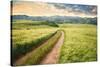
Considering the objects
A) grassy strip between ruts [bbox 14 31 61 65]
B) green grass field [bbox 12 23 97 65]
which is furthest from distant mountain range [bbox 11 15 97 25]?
grassy strip between ruts [bbox 14 31 61 65]

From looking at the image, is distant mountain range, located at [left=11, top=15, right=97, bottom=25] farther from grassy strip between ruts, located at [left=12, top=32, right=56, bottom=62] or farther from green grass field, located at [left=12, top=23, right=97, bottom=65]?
grassy strip between ruts, located at [left=12, top=32, right=56, bottom=62]

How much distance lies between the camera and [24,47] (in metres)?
2.15

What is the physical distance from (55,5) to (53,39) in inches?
17.7

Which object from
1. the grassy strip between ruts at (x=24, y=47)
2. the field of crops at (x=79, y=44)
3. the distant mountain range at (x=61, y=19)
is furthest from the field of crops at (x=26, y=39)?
the field of crops at (x=79, y=44)

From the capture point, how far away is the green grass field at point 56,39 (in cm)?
215

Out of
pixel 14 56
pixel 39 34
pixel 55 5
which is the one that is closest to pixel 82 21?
pixel 55 5

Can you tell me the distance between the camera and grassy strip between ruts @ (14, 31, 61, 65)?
84.4 inches

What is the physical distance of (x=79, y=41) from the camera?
2.38 metres

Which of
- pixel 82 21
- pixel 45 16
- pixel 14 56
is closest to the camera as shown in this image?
pixel 14 56

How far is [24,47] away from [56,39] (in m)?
0.44

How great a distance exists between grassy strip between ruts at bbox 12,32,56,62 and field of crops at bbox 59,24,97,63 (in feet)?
0.99

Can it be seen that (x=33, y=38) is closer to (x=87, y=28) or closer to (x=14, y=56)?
(x=14, y=56)

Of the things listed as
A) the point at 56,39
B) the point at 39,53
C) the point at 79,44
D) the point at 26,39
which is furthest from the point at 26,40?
the point at 79,44

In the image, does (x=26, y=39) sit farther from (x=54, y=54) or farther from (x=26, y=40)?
(x=54, y=54)
